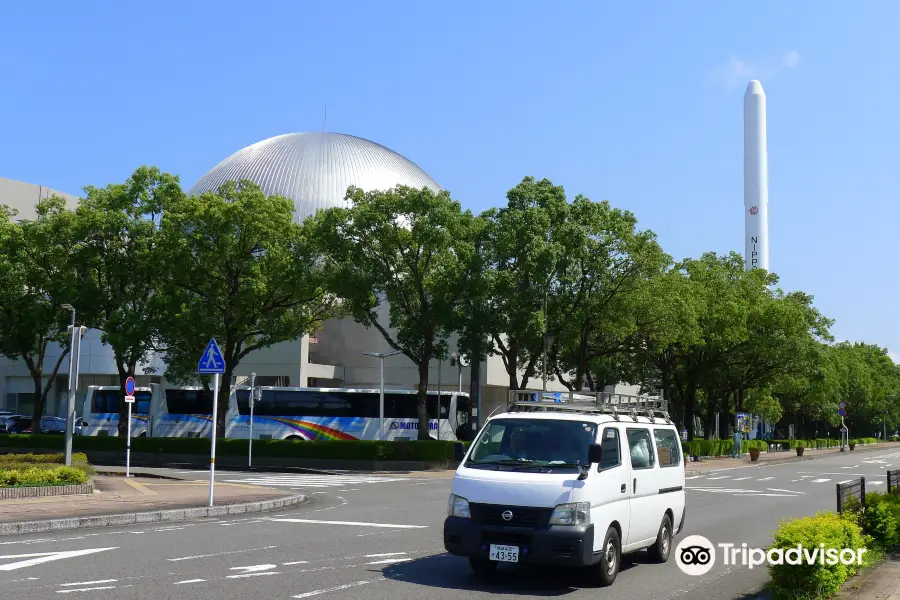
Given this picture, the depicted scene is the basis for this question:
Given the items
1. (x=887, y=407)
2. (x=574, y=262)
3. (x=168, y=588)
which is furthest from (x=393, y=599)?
(x=887, y=407)

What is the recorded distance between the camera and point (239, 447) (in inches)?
1592

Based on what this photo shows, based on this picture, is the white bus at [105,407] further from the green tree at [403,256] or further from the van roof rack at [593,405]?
the van roof rack at [593,405]

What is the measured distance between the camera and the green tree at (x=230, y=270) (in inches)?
1512

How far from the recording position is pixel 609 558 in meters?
10.4

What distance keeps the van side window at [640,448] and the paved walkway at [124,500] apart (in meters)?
9.59

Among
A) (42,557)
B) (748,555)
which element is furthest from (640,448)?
(42,557)

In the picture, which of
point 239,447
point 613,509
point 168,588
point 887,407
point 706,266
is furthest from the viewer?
point 887,407

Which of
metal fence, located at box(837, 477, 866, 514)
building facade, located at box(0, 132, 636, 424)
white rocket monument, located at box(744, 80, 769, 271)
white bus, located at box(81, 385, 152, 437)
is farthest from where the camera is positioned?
white rocket monument, located at box(744, 80, 769, 271)

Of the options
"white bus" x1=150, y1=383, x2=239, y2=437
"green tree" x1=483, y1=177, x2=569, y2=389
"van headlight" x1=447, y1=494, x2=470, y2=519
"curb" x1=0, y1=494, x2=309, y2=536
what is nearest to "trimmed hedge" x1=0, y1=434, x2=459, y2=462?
"white bus" x1=150, y1=383, x2=239, y2=437

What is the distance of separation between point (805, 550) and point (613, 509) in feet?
7.60

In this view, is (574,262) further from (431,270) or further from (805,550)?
(805,550)

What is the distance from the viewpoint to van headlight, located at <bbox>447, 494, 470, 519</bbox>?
1013cm

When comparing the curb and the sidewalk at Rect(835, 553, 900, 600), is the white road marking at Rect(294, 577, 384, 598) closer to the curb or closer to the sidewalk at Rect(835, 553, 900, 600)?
the sidewalk at Rect(835, 553, 900, 600)

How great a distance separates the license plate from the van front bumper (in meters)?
0.04
